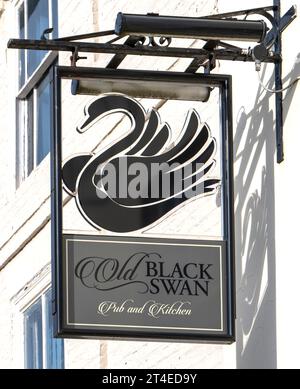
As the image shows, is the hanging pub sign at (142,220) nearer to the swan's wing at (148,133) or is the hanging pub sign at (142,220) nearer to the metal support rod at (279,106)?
the swan's wing at (148,133)

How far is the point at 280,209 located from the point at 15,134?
18.0ft

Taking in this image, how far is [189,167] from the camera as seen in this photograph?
8.76 m

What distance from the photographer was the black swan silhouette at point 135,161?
8.62m

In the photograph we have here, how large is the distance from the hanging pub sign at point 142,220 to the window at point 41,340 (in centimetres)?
375

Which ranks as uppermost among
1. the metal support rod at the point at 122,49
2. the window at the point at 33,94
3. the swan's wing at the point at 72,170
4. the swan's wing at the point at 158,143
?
the window at the point at 33,94

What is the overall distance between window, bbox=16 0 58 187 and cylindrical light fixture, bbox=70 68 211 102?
4585mm

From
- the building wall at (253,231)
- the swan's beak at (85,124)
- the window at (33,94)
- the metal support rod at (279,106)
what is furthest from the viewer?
the window at (33,94)

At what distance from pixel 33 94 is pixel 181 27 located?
539 centimetres

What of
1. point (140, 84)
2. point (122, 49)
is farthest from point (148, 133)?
point (122, 49)

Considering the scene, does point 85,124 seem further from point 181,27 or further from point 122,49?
point 181,27

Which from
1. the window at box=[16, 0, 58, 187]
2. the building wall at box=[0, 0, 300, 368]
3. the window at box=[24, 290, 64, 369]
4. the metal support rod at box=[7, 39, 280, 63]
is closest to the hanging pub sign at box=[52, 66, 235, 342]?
the metal support rod at box=[7, 39, 280, 63]

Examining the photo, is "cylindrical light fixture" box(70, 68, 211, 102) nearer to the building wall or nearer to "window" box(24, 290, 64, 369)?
the building wall

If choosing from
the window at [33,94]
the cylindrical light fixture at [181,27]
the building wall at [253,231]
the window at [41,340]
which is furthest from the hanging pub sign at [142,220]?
the window at [33,94]
